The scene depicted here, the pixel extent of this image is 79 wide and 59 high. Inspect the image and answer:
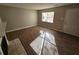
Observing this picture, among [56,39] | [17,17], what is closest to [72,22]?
[56,39]

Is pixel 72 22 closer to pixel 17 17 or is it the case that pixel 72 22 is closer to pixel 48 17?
pixel 48 17

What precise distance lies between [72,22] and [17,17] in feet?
3.15

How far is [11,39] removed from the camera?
138cm

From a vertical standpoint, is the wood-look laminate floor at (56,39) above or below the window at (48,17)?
below

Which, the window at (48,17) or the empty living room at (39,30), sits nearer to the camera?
the empty living room at (39,30)

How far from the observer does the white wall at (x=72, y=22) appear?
1.29 meters

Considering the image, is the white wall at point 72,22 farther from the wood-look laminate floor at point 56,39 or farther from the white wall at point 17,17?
the white wall at point 17,17

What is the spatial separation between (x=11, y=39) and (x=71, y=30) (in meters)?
1.06

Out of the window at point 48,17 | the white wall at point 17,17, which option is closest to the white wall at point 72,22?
the window at point 48,17

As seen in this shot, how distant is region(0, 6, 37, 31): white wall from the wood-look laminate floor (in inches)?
3.8

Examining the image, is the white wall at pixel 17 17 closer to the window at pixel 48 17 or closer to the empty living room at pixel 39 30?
the empty living room at pixel 39 30

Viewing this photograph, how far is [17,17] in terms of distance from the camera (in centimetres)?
139
